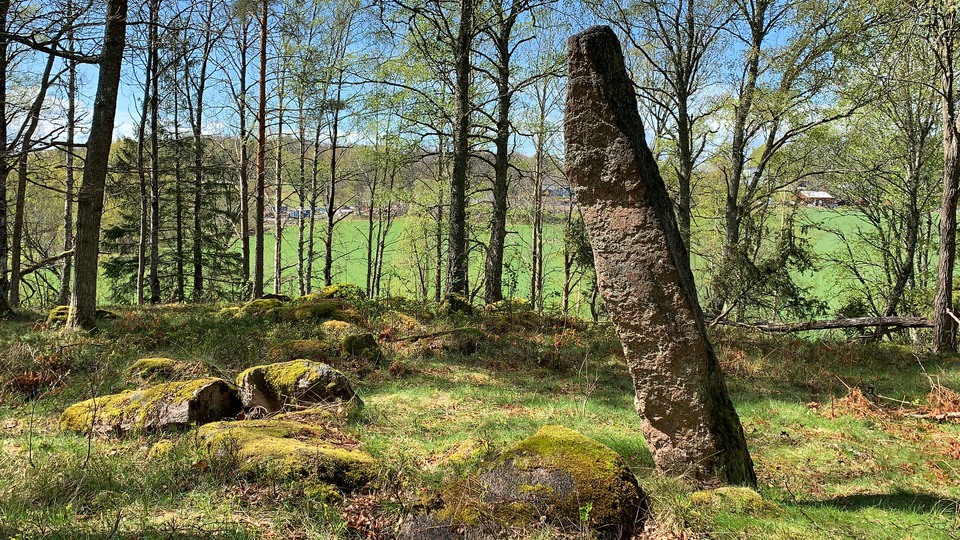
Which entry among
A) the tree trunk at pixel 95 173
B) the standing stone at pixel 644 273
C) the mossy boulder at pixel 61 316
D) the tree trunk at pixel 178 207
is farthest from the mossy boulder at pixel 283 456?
the tree trunk at pixel 178 207

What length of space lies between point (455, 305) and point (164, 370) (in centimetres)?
712

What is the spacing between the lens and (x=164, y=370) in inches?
273

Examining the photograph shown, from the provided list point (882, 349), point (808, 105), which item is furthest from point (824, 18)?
point (882, 349)

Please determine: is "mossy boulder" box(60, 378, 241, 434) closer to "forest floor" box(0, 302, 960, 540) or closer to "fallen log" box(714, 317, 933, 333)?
"forest floor" box(0, 302, 960, 540)

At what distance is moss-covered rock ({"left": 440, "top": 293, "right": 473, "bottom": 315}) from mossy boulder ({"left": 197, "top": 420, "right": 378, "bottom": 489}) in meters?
8.16

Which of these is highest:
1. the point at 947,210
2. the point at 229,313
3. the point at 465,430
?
the point at 947,210

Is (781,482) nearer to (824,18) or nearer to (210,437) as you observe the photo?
(210,437)

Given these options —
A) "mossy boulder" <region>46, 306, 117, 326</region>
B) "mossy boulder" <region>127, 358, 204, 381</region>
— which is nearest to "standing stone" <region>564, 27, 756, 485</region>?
"mossy boulder" <region>127, 358, 204, 381</region>

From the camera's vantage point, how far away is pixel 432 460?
4.80 meters

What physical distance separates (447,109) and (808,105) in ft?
32.2

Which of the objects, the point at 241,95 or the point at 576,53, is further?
the point at 241,95

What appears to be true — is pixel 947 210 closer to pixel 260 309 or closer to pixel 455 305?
pixel 455 305

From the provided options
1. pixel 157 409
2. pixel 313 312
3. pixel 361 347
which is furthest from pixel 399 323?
pixel 157 409

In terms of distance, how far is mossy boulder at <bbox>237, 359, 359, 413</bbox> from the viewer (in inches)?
241
